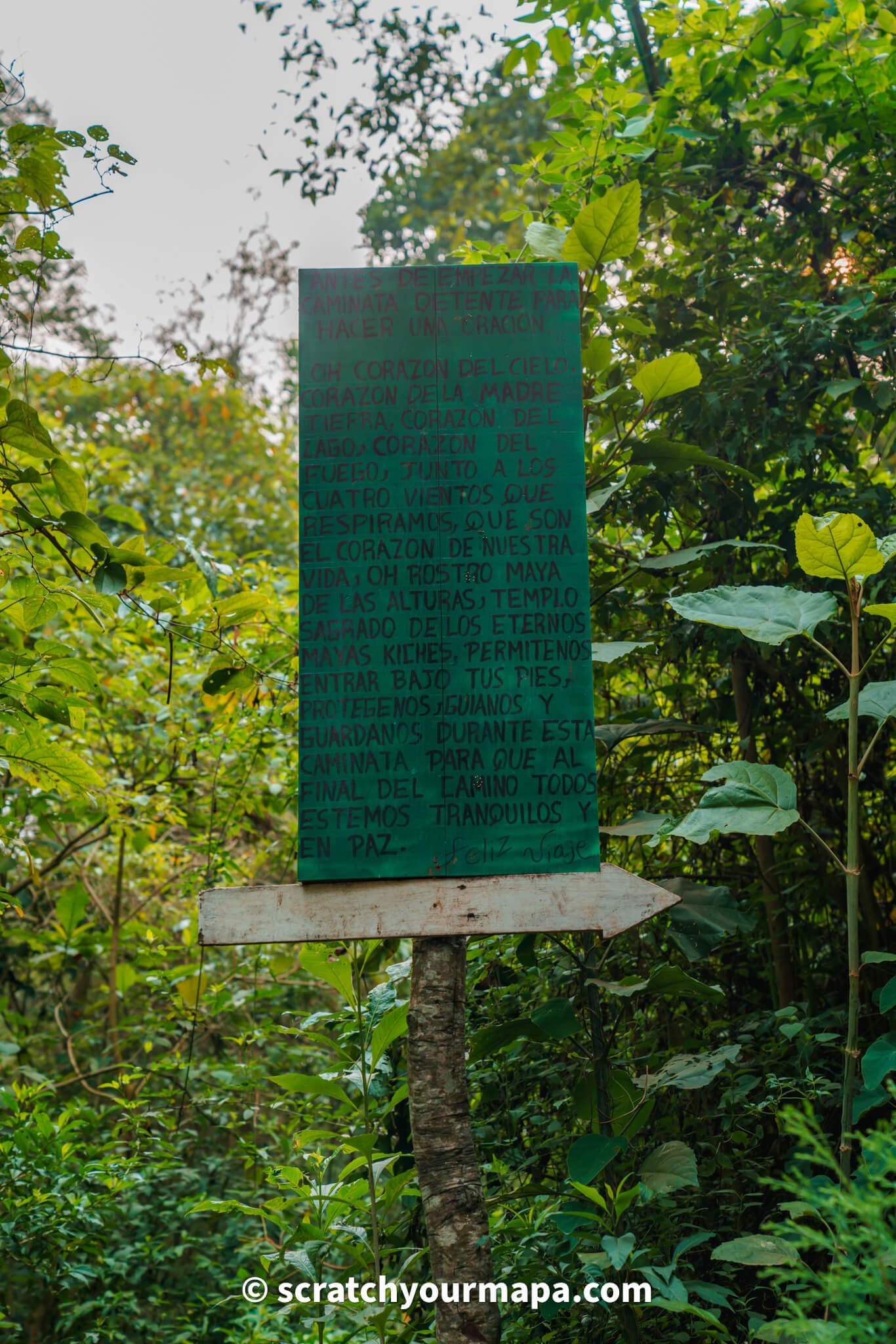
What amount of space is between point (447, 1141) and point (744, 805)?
2.53 feet

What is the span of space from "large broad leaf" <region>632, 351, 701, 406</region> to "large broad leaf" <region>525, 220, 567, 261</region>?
334mm

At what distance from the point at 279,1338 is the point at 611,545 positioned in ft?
7.62

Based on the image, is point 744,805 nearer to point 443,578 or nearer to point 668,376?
point 443,578

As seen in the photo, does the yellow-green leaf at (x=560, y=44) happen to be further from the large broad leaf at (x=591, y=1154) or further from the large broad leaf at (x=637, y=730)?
the large broad leaf at (x=591, y=1154)

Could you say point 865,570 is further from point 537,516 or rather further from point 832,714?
point 537,516

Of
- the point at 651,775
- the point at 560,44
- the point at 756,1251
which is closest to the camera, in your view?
the point at 756,1251

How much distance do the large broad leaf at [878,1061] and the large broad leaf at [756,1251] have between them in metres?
0.26

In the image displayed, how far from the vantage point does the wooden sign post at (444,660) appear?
167 cm

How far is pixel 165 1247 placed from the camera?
350 cm

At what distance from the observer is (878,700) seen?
1691mm

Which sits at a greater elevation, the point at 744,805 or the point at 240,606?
the point at 240,606

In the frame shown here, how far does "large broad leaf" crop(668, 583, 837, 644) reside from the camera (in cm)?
161

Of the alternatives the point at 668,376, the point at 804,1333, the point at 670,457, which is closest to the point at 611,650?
the point at 670,457
